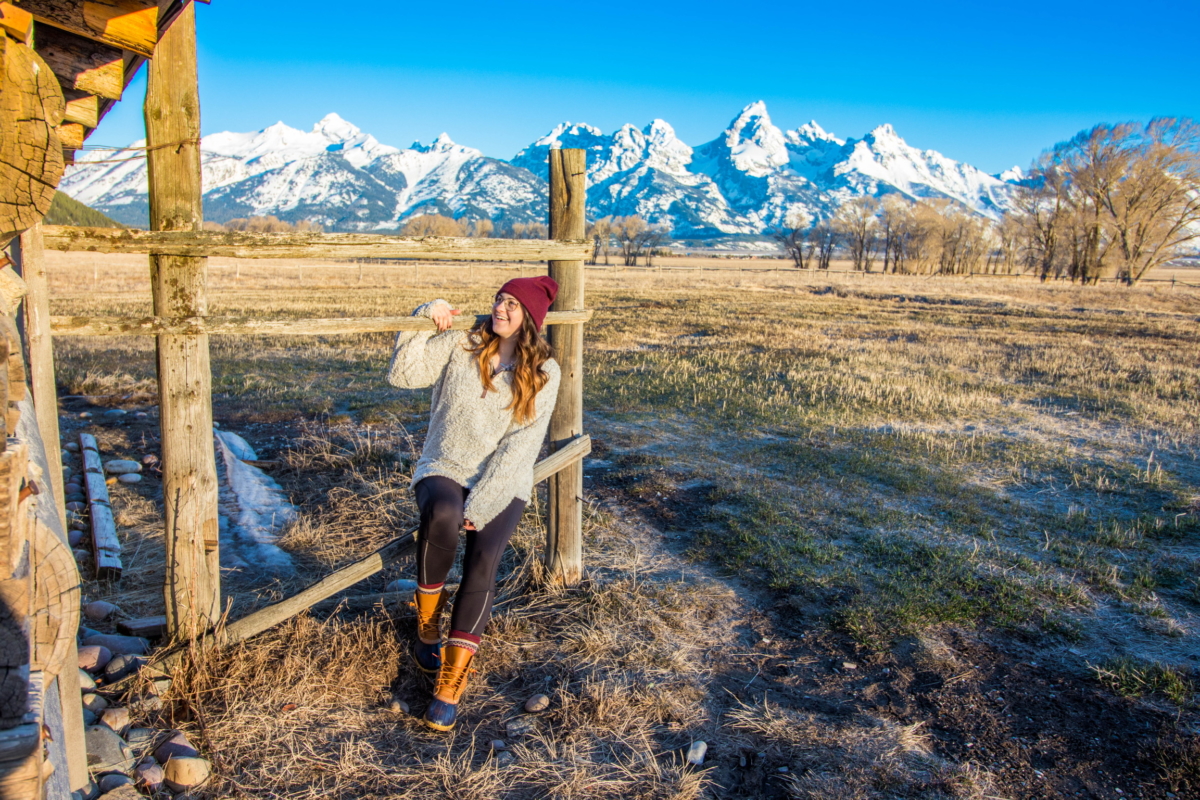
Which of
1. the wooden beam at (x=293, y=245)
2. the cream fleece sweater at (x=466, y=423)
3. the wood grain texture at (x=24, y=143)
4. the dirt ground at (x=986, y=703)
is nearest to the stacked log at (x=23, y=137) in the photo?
the wood grain texture at (x=24, y=143)

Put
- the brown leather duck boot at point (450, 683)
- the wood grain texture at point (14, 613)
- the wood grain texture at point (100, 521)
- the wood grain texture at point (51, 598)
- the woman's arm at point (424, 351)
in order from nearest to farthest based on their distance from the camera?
the wood grain texture at point (14, 613)
the wood grain texture at point (51, 598)
the brown leather duck boot at point (450, 683)
the woman's arm at point (424, 351)
the wood grain texture at point (100, 521)

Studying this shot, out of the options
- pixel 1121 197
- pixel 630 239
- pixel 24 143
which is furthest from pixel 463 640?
pixel 630 239

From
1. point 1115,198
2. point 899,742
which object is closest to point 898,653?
point 899,742

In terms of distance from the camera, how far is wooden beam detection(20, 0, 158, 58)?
6.54 ft

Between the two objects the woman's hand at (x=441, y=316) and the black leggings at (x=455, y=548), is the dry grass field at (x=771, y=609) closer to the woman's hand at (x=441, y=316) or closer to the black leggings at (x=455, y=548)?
the black leggings at (x=455, y=548)

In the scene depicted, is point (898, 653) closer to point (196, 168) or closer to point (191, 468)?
point (191, 468)

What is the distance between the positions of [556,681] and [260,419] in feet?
21.0

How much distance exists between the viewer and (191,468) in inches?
120

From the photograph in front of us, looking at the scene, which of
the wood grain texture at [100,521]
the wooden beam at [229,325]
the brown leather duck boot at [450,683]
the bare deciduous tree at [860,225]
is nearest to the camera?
the wooden beam at [229,325]

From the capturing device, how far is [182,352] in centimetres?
295

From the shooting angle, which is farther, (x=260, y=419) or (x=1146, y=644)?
(x=260, y=419)

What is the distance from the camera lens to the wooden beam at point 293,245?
2.73 meters

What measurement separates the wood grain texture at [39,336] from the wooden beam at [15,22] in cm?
115

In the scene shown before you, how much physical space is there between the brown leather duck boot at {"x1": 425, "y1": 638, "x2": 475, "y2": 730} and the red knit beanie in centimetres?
150
